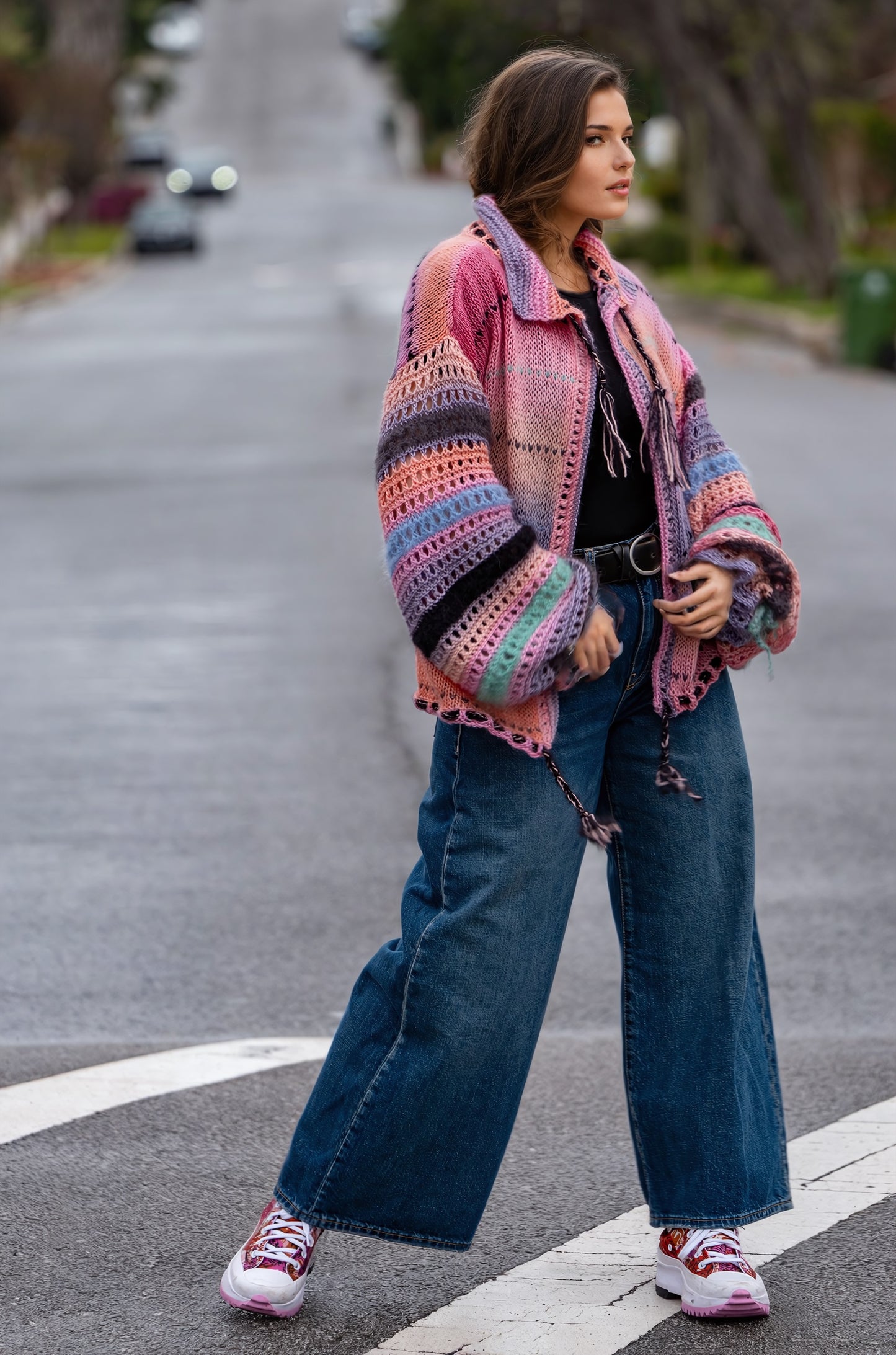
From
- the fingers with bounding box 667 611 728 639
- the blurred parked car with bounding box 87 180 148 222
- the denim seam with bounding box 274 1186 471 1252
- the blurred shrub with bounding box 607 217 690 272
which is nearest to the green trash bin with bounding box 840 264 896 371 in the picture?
the blurred shrub with bounding box 607 217 690 272

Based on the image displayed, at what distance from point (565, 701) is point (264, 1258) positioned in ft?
3.32

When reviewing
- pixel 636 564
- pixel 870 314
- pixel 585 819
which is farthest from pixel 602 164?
pixel 870 314

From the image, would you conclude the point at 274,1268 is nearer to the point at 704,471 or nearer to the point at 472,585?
the point at 472,585

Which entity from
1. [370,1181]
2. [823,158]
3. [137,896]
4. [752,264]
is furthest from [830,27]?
[370,1181]

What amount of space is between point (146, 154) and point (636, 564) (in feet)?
243

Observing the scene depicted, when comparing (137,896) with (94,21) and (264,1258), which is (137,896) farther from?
(94,21)

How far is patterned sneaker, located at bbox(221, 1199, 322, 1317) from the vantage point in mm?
3178

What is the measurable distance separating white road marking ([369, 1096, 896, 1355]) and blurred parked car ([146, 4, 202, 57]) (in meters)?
76.4

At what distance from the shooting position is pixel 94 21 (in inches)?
2653

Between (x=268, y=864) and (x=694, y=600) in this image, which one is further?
(x=268, y=864)

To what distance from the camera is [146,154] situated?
7381 cm

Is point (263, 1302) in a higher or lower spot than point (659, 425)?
lower

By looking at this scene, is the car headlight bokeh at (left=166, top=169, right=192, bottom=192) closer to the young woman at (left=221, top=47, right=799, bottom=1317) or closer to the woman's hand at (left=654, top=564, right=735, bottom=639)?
the young woman at (left=221, top=47, right=799, bottom=1317)

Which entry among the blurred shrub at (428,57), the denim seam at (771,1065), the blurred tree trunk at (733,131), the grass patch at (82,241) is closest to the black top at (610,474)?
the denim seam at (771,1065)
